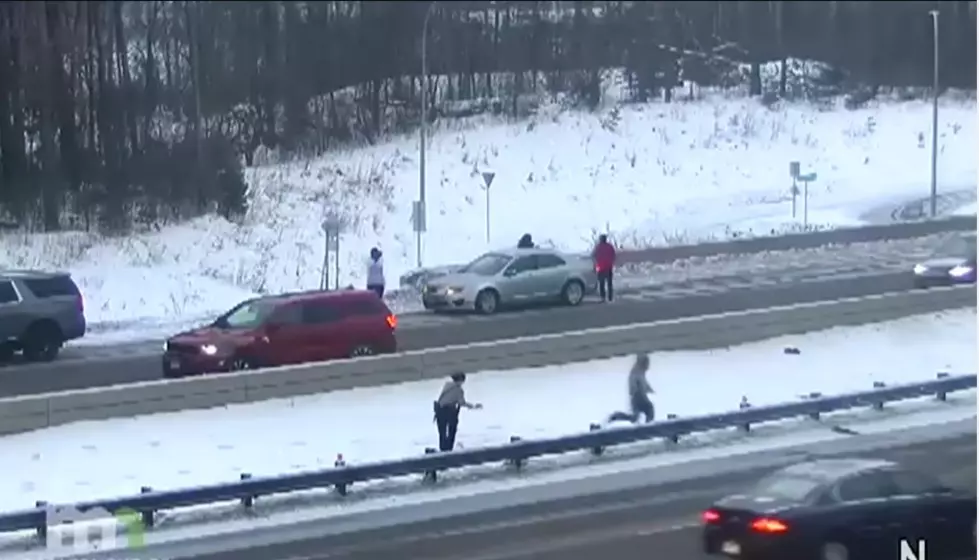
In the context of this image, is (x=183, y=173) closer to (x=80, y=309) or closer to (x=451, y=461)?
(x=80, y=309)

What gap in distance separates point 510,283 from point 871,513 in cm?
2090

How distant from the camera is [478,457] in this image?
19594 millimetres

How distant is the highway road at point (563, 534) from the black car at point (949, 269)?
60.2 ft

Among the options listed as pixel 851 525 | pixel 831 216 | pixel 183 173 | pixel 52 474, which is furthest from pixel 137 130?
pixel 851 525

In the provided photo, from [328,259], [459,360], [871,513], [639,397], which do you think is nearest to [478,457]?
[639,397]

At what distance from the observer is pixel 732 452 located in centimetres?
2145

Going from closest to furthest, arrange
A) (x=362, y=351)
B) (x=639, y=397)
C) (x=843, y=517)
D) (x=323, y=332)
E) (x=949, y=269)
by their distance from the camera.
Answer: (x=843, y=517) < (x=639, y=397) < (x=323, y=332) < (x=362, y=351) < (x=949, y=269)

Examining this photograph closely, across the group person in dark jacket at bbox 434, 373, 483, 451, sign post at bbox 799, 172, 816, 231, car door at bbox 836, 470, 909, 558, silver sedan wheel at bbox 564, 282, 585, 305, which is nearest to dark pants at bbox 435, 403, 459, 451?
person in dark jacket at bbox 434, 373, 483, 451

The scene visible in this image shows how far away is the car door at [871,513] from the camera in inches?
553

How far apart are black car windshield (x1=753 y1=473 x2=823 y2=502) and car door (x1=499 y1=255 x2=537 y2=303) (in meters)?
19.9

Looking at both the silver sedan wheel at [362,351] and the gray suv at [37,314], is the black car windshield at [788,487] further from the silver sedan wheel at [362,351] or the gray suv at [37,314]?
the gray suv at [37,314]

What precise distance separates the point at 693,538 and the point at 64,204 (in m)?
33.3

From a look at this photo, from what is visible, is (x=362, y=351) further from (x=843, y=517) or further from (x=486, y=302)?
(x=843, y=517)

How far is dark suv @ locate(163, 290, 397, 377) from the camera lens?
25578mm
